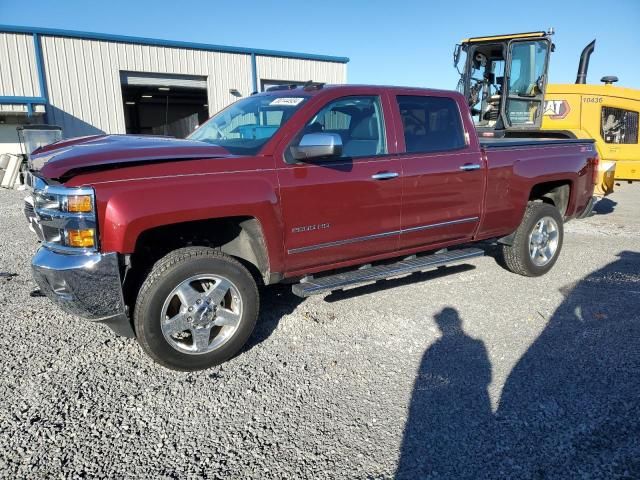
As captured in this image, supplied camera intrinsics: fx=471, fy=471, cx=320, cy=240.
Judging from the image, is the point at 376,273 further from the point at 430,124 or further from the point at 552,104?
the point at 552,104

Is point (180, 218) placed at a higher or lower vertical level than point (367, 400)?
higher

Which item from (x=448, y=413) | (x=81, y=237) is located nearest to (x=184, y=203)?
(x=81, y=237)

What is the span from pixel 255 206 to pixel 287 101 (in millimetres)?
1163

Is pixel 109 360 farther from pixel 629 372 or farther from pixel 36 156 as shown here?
pixel 629 372

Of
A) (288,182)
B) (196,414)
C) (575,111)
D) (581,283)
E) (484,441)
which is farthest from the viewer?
(575,111)

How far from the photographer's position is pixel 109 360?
134 inches

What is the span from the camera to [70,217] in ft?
9.39

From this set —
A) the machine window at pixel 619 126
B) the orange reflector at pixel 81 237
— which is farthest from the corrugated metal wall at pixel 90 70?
the orange reflector at pixel 81 237

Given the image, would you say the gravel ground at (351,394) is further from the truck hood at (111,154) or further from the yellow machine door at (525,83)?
the yellow machine door at (525,83)

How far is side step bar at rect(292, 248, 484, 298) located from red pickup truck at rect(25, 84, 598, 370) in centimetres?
2

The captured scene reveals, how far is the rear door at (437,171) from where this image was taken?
13.8ft

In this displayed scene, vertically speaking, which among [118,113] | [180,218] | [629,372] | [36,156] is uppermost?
[118,113]

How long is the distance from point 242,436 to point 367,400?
80 centimetres

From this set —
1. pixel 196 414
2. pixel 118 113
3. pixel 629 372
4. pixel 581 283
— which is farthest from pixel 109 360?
pixel 118 113
